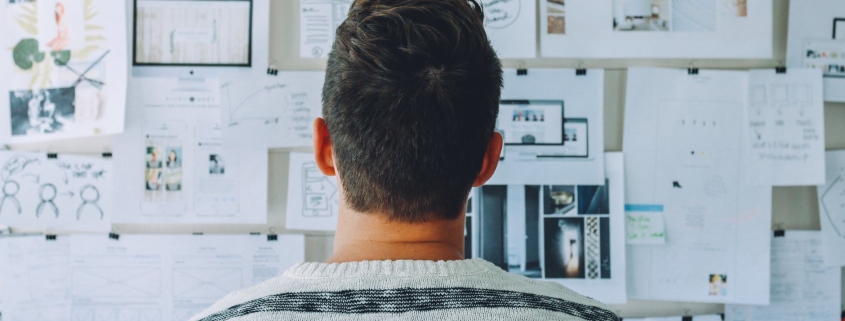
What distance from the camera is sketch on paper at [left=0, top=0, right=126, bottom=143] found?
1203 mm

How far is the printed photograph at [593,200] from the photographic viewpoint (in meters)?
1.25

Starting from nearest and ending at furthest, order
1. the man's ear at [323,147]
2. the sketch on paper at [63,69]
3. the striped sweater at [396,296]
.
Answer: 1. the striped sweater at [396,296]
2. the man's ear at [323,147]
3. the sketch on paper at [63,69]

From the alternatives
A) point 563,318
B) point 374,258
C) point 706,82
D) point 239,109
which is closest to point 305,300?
point 374,258

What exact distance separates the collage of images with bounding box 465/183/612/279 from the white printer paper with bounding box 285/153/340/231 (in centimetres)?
29

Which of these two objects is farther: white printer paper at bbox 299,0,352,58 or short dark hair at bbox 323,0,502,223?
white printer paper at bbox 299,0,352,58

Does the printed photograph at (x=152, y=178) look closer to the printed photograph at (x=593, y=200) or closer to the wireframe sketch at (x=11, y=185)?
the wireframe sketch at (x=11, y=185)

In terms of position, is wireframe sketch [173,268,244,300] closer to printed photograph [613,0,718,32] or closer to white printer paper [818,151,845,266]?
printed photograph [613,0,718,32]

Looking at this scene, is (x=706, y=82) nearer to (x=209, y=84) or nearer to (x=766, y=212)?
(x=766, y=212)

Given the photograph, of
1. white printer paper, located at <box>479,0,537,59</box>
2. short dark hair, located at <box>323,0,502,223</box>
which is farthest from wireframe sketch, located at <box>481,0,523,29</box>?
short dark hair, located at <box>323,0,502,223</box>

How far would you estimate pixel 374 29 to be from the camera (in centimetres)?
61

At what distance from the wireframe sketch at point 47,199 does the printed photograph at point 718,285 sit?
1322 millimetres

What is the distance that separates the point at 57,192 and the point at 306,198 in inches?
19.3

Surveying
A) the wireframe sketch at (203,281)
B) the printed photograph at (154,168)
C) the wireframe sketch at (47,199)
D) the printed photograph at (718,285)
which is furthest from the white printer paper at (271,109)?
the printed photograph at (718,285)

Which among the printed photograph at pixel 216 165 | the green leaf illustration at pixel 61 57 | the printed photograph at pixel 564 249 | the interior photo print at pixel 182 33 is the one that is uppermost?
the interior photo print at pixel 182 33
